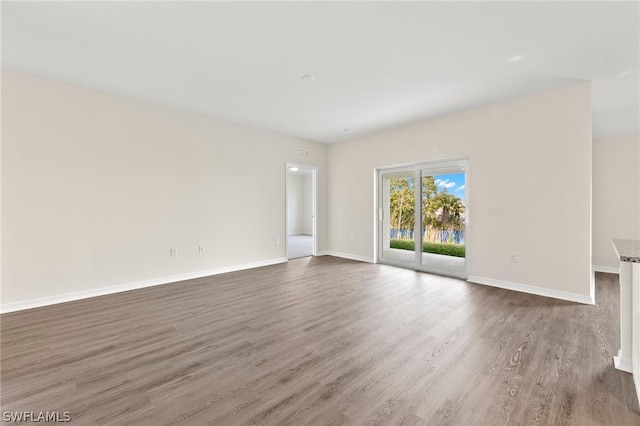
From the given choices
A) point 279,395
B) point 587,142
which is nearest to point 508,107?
point 587,142

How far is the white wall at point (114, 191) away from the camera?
3.29 metres

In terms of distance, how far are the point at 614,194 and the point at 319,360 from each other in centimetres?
684

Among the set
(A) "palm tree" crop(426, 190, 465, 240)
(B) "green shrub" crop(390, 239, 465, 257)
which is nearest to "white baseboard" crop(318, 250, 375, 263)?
(B) "green shrub" crop(390, 239, 465, 257)

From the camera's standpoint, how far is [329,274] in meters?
5.03

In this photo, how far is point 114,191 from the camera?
3.94 metres

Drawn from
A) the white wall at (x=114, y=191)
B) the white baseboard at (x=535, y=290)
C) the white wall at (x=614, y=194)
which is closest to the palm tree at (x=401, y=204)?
the white baseboard at (x=535, y=290)

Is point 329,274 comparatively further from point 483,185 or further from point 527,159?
point 527,159

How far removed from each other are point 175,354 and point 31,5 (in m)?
3.14

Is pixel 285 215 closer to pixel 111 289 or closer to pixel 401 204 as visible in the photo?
pixel 401 204

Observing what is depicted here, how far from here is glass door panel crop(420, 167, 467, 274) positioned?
15.9 feet

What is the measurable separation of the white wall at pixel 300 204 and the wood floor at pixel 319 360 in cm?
813

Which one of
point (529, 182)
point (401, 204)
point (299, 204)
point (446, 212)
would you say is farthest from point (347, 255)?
point (299, 204)

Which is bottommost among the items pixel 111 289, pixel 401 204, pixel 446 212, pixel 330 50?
pixel 111 289

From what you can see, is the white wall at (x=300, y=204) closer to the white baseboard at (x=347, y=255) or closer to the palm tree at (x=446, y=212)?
the white baseboard at (x=347, y=255)
